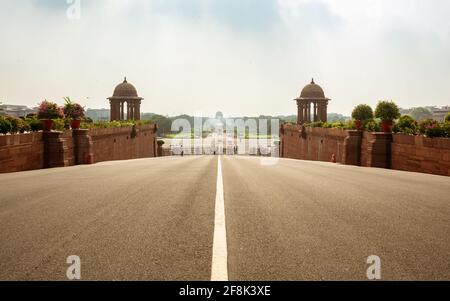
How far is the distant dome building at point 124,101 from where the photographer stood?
236 feet

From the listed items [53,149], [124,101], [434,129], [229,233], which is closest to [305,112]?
[124,101]

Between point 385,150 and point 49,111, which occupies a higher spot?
point 49,111

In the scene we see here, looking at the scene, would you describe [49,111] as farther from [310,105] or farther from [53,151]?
[310,105]

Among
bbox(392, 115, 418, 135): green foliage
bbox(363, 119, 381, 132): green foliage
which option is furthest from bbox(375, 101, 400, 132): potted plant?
bbox(392, 115, 418, 135): green foliage

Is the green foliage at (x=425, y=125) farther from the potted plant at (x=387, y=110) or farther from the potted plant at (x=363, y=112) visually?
the potted plant at (x=363, y=112)

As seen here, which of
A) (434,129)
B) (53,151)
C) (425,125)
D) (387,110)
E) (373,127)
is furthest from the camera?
(387,110)

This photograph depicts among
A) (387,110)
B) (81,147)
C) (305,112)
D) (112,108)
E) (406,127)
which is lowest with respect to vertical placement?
(81,147)

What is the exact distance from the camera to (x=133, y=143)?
50344 mm

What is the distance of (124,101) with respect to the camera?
7275cm

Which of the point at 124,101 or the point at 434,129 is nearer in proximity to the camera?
the point at 434,129

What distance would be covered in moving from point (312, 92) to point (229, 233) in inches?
2642

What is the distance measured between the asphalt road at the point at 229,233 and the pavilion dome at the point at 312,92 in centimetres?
6189

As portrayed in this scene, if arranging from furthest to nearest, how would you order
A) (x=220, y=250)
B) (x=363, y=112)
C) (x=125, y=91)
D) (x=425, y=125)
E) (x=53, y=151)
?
(x=125, y=91) → (x=363, y=112) → (x=53, y=151) → (x=425, y=125) → (x=220, y=250)

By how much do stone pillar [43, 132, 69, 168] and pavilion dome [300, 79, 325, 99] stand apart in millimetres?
55237
